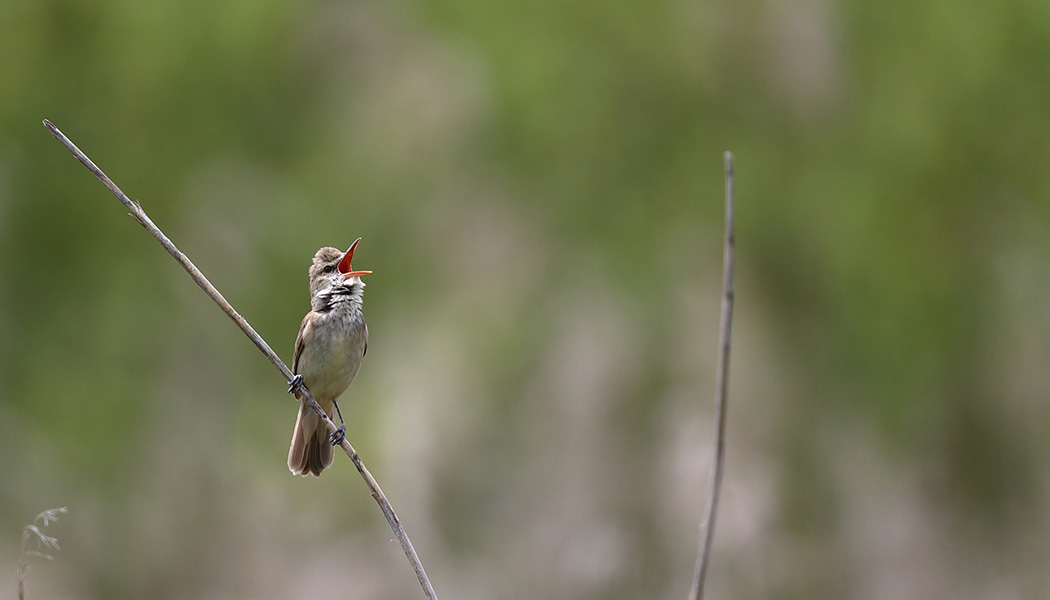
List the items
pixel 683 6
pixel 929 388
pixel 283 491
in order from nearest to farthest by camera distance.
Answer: pixel 929 388
pixel 283 491
pixel 683 6

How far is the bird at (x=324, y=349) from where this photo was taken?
15.0 feet

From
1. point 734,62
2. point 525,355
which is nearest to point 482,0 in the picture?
point 734,62

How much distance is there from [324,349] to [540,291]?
612 cm

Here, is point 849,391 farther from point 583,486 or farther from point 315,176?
point 315,176

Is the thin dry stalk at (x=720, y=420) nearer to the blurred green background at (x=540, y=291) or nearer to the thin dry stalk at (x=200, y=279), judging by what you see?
the thin dry stalk at (x=200, y=279)

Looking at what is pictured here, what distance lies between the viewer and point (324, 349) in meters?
4.60

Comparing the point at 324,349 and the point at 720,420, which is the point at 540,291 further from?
the point at 720,420

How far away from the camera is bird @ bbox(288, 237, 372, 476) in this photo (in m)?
4.57

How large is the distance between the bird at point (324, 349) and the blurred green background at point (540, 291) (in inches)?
206

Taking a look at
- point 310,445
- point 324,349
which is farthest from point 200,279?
point 310,445

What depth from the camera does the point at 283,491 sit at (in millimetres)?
10375

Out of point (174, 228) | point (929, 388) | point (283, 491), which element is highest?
point (174, 228)

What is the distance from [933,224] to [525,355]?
4425 millimetres

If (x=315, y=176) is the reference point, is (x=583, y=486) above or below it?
below
